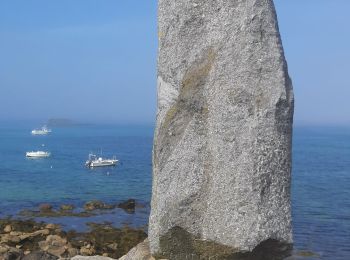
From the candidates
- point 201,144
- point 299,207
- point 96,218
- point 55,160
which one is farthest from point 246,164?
point 55,160

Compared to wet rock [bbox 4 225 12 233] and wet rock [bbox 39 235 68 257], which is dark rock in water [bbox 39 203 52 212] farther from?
wet rock [bbox 39 235 68 257]

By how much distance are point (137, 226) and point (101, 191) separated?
→ 15.4m

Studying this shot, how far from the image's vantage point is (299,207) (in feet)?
108

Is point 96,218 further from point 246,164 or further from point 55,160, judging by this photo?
point 55,160

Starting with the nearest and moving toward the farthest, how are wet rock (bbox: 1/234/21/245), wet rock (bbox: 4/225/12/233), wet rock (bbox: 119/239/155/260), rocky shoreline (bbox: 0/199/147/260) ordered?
1. wet rock (bbox: 119/239/155/260)
2. rocky shoreline (bbox: 0/199/147/260)
3. wet rock (bbox: 1/234/21/245)
4. wet rock (bbox: 4/225/12/233)

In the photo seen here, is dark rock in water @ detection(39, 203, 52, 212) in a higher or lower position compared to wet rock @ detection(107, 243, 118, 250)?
lower

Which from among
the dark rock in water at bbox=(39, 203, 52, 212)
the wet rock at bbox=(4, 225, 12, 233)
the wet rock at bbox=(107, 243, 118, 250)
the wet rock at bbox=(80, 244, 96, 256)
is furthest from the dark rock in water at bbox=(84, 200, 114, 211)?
the wet rock at bbox=(80, 244, 96, 256)

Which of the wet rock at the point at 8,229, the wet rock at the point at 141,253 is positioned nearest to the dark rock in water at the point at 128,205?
the wet rock at the point at 8,229

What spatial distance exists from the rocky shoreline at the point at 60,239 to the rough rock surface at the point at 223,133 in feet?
16.0

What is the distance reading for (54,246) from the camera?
18469 mm

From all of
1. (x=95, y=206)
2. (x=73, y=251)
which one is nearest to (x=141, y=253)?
(x=73, y=251)

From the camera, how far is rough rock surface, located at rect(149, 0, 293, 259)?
947 cm

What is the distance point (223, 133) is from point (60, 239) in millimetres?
11860

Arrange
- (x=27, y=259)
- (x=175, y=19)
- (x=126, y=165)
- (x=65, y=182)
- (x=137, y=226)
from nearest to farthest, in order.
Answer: (x=175, y=19), (x=27, y=259), (x=137, y=226), (x=65, y=182), (x=126, y=165)
